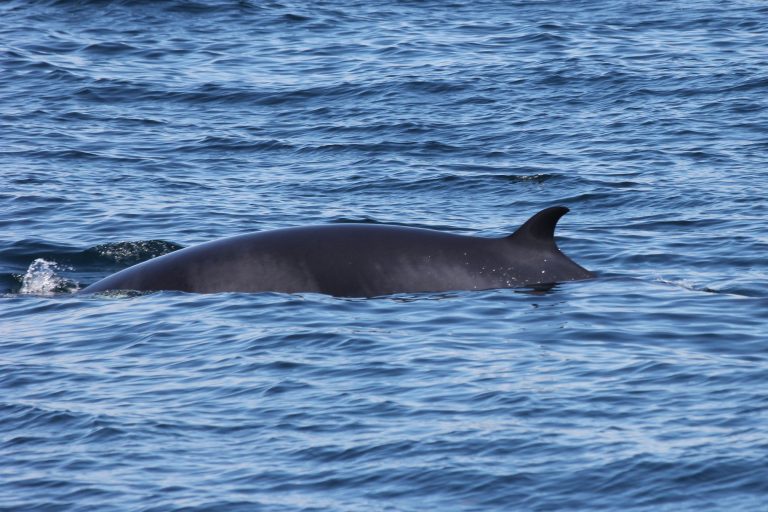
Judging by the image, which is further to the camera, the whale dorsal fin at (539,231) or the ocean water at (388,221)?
the whale dorsal fin at (539,231)

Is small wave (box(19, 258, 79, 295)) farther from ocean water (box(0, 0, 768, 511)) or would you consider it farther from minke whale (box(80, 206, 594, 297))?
minke whale (box(80, 206, 594, 297))

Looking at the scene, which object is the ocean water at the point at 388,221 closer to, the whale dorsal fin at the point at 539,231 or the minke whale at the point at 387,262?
the minke whale at the point at 387,262

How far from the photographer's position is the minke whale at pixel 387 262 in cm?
1403

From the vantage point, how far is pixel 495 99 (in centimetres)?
2691

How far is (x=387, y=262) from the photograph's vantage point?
1405cm

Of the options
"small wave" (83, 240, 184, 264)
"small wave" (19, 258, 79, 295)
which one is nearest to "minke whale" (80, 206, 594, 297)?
"small wave" (19, 258, 79, 295)

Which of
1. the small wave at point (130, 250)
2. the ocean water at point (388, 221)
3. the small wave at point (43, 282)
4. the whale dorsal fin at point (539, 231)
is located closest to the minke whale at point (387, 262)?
the whale dorsal fin at point (539, 231)

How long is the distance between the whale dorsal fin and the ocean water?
0.51 m

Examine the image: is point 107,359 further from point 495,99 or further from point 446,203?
point 495,99

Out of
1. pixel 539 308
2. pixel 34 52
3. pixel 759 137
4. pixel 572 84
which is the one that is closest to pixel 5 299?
pixel 539 308

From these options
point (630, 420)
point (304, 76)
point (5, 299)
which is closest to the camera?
point (630, 420)

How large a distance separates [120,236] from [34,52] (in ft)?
50.3

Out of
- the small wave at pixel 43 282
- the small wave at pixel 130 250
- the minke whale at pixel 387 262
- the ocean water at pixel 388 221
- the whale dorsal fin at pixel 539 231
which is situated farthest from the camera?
the small wave at pixel 130 250

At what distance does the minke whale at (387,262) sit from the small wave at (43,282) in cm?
273
